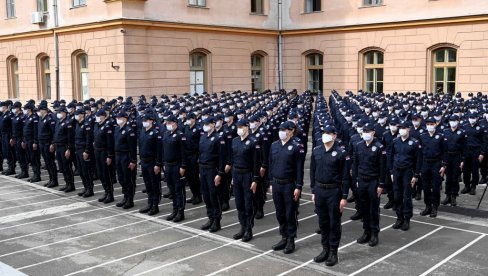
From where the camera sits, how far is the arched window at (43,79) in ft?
85.0

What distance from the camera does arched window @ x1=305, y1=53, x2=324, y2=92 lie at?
27.5 m

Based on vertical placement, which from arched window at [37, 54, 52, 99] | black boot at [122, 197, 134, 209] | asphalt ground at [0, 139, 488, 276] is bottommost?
asphalt ground at [0, 139, 488, 276]

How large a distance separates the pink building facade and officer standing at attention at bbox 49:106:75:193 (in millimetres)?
8677

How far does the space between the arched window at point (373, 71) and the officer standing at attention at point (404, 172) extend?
16.3 m

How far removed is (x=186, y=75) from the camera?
23328mm

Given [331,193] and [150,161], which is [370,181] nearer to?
[331,193]

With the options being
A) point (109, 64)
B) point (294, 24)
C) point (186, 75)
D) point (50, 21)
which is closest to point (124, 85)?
point (109, 64)

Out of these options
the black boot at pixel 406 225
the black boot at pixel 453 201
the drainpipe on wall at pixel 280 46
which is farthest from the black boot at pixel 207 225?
the drainpipe on wall at pixel 280 46

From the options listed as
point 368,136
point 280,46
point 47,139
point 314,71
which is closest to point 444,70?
point 314,71

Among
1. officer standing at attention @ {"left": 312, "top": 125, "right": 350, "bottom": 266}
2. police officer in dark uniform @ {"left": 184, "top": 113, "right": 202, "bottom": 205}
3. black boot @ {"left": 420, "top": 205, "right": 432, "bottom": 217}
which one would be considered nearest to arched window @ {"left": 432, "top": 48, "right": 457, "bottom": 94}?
black boot @ {"left": 420, "top": 205, "right": 432, "bottom": 217}

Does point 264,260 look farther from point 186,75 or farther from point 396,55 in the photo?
point 396,55

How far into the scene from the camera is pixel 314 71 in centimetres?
2792

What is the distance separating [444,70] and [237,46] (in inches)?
374

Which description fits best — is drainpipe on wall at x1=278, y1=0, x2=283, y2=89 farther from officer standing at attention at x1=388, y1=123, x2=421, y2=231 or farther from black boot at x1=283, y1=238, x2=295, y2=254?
black boot at x1=283, y1=238, x2=295, y2=254
